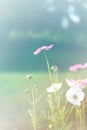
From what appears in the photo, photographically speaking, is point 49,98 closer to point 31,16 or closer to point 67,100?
point 67,100

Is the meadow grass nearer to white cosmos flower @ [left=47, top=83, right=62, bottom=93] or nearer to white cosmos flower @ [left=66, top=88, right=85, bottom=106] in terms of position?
white cosmos flower @ [left=47, top=83, right=62, bottom=93]

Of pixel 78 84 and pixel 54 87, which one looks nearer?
pixel 78 84

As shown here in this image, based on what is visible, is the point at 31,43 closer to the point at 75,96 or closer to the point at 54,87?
the point at 54,87

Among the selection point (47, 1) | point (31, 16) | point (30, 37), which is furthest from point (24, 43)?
point (47, 1)

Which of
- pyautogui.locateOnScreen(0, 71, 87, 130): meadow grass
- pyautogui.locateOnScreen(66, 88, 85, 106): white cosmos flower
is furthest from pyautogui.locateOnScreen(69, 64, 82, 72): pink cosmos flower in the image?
pyautogui.locateOnScreen(66, 88, 85, 106): white cosmos flower

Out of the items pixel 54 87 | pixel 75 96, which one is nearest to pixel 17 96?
pixel 54 87

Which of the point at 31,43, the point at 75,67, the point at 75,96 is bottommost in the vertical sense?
the point at 75,96

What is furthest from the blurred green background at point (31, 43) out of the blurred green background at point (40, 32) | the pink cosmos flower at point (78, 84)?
the pink cosmos flower at point (78, 84)
